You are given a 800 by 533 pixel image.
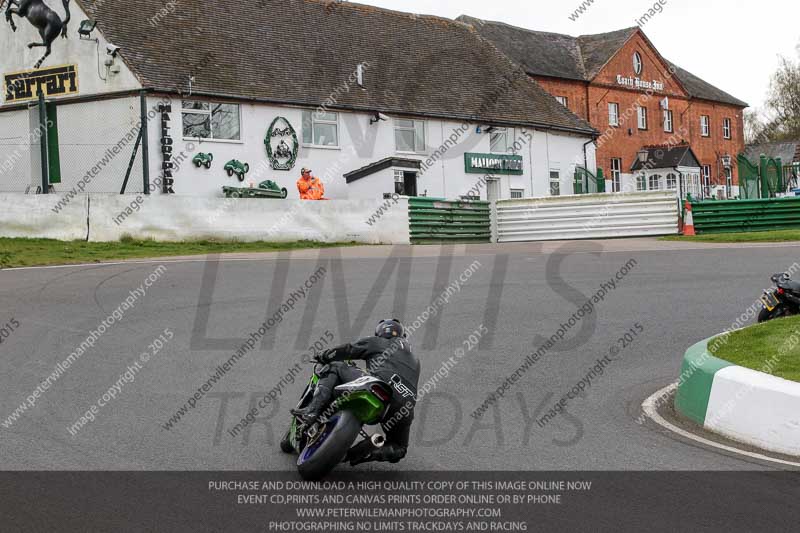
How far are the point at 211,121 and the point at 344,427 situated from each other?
27.2 metres

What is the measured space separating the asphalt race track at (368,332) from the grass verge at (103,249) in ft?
6.42

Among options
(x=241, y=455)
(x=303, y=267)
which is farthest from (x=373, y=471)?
(x=303, y=267)

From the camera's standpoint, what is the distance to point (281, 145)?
1359 inches

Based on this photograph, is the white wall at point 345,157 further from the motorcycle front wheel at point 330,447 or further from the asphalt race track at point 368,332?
the motorcycle front wheel at point 330,447

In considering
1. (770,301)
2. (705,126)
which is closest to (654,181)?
(705,126)

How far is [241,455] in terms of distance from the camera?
7.70 metres

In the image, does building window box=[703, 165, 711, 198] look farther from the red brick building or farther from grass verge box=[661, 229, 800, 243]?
grass verge box=[661, 229, 800, 243]

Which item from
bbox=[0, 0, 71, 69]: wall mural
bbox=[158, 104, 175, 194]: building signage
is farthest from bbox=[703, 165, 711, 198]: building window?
bbox=[0, 0, 71, 69]: wall mural

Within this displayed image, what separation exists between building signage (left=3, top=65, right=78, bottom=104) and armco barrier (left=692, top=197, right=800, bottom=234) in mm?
20126

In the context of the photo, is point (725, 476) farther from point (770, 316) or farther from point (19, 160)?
point (19, 160)

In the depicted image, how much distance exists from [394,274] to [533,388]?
31.1ft

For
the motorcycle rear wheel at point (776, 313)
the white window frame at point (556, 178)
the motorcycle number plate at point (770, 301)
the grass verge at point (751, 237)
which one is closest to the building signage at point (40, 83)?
the grass verge at point (751, 237)

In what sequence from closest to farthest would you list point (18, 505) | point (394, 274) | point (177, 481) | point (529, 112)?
point (18, 505) → point (177, 481) → point (394, 274) → point (529, 112)

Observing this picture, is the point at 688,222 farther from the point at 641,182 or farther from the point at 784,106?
the point at 784,106
